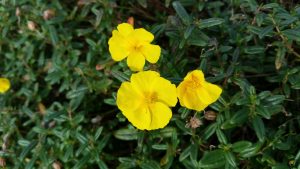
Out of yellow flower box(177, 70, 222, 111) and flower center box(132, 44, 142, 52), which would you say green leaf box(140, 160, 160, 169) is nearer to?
yellow flower box(177, 70, 222, 111)

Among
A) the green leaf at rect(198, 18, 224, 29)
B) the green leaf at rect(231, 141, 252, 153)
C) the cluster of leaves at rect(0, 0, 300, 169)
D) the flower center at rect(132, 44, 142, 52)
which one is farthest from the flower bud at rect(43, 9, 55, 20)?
the green leaf at rect(231, 141, 252, 153)

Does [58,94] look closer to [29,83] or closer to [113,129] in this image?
[29,83]

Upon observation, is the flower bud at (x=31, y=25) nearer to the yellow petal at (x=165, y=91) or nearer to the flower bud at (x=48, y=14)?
the flower bud at (x=48, y=14)

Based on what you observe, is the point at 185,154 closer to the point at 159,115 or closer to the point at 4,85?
the point at 159,115

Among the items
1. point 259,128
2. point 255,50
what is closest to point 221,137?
point 259,128

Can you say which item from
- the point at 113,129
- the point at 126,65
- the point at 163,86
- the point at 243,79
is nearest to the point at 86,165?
the point at 113,129

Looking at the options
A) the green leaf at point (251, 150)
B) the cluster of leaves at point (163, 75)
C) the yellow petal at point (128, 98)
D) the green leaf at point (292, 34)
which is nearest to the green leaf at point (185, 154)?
the cluster of leaves at point (163, 75)
